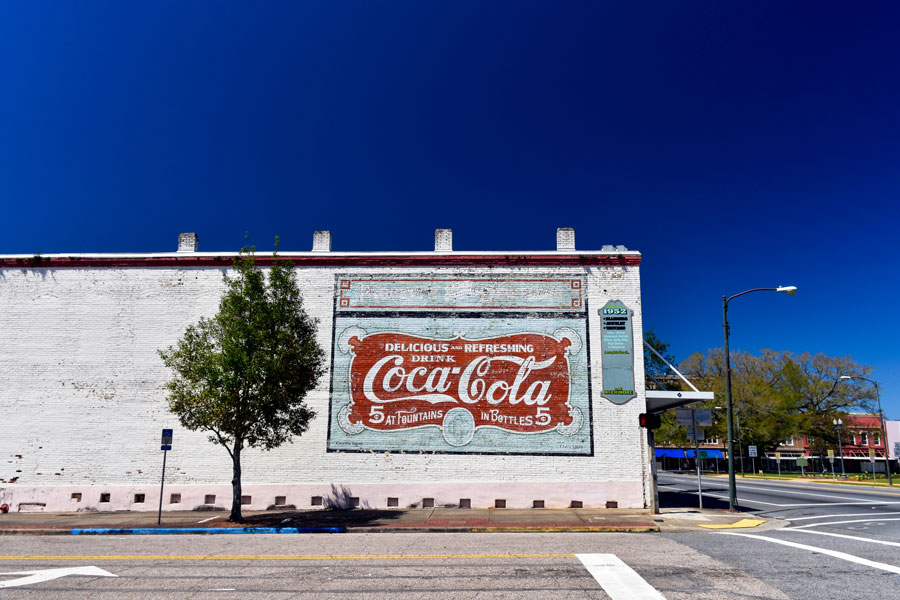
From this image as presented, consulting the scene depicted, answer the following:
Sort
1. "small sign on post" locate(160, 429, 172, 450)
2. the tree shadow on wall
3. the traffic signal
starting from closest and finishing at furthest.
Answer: the tree shadow on wall
"small sign on post" locate(160, 429, 172, 450)
the traffic signal

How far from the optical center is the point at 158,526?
1506cm

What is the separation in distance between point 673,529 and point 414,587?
8704 mm

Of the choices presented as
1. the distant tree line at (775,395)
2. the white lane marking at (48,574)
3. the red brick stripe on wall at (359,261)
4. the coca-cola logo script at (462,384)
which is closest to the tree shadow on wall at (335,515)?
the coca-cola logo script at (462,384)

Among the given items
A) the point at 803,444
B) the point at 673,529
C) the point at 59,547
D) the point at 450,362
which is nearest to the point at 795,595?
the point at 673,529

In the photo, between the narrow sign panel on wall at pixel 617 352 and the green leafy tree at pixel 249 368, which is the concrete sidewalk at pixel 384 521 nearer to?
the green leafy tree at pixel 249 368

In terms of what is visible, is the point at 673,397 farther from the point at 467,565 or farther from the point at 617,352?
the point at 467,565

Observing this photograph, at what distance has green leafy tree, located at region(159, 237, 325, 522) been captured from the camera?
15.7 metres

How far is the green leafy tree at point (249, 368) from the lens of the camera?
1566 cm

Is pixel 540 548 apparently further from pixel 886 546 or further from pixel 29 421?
pixel 29 421

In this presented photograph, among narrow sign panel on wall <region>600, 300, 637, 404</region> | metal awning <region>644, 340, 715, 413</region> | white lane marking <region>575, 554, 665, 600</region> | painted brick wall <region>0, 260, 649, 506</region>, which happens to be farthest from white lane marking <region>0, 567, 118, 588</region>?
metal awning <region>644, 340, 715, 413</region>

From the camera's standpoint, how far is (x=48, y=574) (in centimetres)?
922

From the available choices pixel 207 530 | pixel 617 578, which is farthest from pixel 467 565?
pixel 207 530

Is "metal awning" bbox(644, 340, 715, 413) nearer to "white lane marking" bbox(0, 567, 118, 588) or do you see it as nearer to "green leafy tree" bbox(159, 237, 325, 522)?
"green leafy tree" bbox(159, 237, 325, 522)

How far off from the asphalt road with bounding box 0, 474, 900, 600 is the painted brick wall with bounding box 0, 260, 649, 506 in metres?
4.46
